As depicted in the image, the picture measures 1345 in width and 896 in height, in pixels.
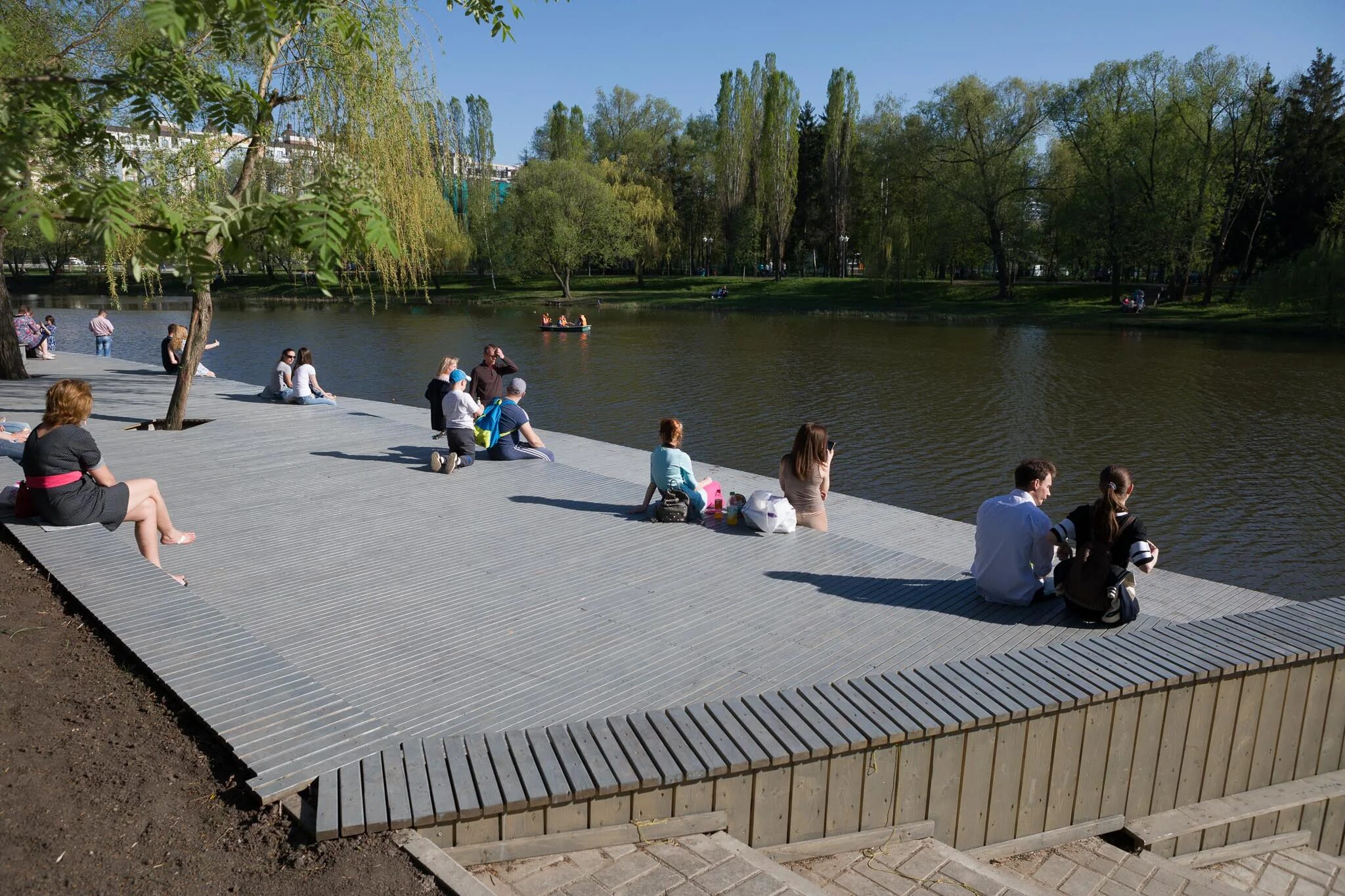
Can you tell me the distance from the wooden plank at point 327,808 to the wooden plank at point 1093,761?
3.39 meters

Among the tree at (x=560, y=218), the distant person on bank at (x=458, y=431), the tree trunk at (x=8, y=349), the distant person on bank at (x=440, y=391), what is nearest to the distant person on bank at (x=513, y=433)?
the distant person on bank at (x=458, y=431)

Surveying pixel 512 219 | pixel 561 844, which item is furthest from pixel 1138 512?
pixel 512 219

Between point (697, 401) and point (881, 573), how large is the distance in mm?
14824

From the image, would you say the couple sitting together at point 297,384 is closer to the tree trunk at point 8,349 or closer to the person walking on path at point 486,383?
the person walking on path at point 486,383

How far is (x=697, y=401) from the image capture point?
71.6 feet

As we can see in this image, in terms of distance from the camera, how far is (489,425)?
11562 mm

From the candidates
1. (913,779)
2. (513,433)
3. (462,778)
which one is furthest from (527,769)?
(513,433)

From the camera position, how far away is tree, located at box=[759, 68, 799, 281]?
64312 mm

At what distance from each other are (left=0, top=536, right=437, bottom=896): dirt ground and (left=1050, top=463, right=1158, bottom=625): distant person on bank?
4.55 m

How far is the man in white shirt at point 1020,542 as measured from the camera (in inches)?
247

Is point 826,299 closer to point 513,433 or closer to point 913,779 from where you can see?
point 513,433

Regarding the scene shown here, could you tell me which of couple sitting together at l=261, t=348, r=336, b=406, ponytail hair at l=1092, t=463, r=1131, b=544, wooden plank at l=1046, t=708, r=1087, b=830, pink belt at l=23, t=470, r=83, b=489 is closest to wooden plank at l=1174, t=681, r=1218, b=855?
wooden plank at l=1046, t=708, r=1087, b=830

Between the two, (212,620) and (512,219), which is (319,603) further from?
(512,219)

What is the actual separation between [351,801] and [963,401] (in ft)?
68.5
